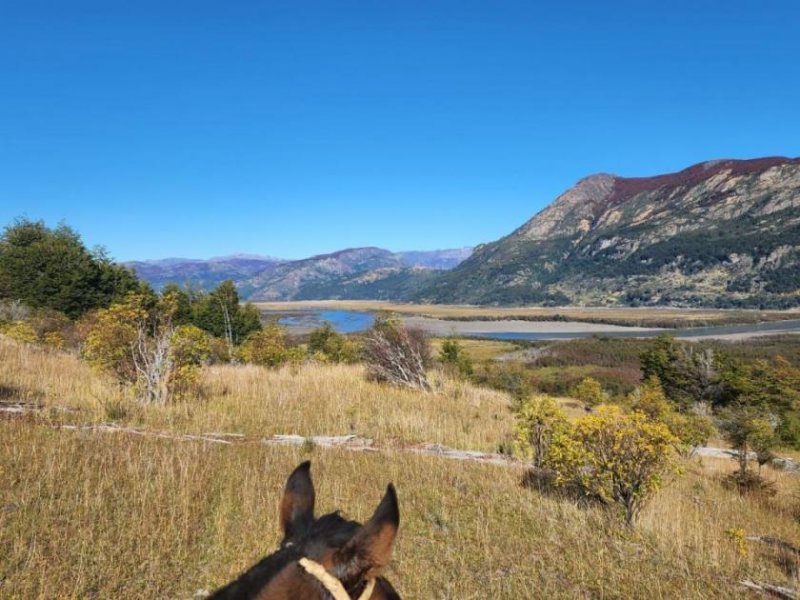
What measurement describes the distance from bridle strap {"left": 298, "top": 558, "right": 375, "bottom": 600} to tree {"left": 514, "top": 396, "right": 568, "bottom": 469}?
26.7 feet

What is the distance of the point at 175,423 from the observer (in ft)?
32.2

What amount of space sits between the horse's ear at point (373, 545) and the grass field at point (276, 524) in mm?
1244

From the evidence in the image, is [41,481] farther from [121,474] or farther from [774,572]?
[774,572]

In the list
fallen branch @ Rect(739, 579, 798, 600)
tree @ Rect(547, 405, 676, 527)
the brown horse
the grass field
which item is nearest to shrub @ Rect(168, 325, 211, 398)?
the grass field

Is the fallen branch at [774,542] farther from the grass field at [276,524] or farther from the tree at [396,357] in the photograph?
the tree at [396,357]

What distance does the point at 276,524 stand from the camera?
5.53m

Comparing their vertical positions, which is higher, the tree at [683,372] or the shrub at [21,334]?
the shrub at [21,334]

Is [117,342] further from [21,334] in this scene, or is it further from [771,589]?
[771,589]

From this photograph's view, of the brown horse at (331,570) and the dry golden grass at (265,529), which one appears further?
the dry golden grass at (265,529)

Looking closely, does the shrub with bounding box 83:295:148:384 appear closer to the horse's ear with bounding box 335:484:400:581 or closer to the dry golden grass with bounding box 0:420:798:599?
the dry golden grass with bounding box 0:420:798:599

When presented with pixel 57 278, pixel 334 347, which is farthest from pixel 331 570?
pixel 57 278

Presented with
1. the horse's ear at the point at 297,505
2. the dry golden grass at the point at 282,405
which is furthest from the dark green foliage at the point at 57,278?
the horse's ear at the point at 297,505

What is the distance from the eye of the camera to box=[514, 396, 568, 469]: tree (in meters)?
8.95

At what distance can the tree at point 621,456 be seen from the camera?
6.45 meters
